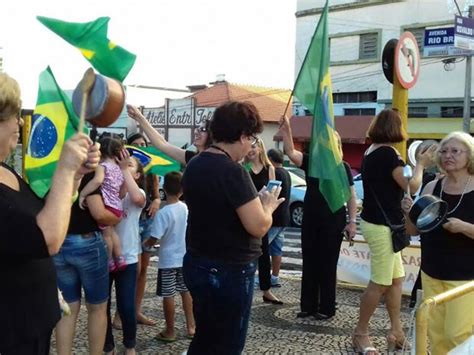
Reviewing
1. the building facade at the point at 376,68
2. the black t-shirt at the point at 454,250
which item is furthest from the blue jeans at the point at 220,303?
the building facade at the point at 376,68

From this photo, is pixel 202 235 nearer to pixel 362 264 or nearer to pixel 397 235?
pixel 397 235

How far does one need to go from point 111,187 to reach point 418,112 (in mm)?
23773

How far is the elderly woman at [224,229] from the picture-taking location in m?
2.92

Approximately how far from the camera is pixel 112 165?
13.0 ft

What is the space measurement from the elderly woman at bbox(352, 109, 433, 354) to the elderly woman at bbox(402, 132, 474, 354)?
58cm

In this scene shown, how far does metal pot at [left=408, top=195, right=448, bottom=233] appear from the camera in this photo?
351 centimetres

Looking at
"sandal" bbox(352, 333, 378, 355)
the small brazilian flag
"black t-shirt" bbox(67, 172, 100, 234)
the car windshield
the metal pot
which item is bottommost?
"sandal" bbox(352, 333, 378, 355)

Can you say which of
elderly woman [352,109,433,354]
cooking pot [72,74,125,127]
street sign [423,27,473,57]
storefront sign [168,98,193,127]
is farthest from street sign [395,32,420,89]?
storefront sign [168,98,193,127]

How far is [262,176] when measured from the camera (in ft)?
19.9

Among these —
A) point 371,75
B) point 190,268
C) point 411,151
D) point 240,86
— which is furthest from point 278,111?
point 190,268

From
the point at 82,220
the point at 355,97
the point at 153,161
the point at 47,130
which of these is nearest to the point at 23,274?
the point at 47,130

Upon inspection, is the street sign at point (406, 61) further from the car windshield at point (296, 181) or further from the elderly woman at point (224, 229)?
the car windshield at point (296, 181)

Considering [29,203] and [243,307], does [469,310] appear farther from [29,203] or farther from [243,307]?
[29,203]

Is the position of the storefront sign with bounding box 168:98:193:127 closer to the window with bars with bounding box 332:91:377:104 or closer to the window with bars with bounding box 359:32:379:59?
the window with bars with bounding box 332:91:377:104
